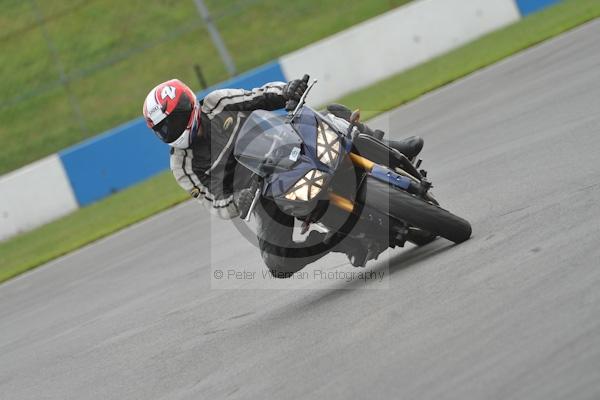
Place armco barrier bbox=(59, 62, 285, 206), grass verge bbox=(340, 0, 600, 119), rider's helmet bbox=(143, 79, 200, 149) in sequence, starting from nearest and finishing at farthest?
1. rider's helmet bbox=(143, 79, 200, 149)
2. grass verge bbox=(340, 0, 600, 119)
3. armco barrier bbox=(59, 62, 285, 206)

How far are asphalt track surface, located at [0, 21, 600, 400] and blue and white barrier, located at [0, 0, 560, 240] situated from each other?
20.2ft

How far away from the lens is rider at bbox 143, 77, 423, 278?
7184 mm

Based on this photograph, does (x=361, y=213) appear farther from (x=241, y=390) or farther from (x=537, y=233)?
(x=241, y=390)

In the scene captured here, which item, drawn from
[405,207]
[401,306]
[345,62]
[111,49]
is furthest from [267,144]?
[111,49]

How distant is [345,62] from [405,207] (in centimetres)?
1374

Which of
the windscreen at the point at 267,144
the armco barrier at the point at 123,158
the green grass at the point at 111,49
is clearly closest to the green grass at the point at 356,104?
the armco barrier at the point at 123,158

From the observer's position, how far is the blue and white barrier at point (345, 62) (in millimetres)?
19000

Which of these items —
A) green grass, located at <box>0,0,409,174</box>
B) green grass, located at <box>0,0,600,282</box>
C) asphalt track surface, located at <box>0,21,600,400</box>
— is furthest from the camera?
green grass, located at <box>0,0,409,174</box>

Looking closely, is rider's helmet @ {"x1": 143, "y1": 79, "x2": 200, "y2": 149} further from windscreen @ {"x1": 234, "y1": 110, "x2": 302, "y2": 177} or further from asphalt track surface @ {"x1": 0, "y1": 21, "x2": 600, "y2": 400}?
asphalt track surface @ {"x1": 0, "y1": 21, "x2": 600, "y2": 400}

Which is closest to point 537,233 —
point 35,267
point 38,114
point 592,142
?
point 592,142

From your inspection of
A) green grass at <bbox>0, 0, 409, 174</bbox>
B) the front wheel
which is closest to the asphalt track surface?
the front wheel

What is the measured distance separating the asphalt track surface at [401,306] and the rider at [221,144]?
43 centimetres

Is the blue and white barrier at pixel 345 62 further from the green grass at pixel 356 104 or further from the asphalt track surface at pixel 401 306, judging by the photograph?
the asphalt track surface at pixel 401 306

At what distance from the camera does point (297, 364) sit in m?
5.76
